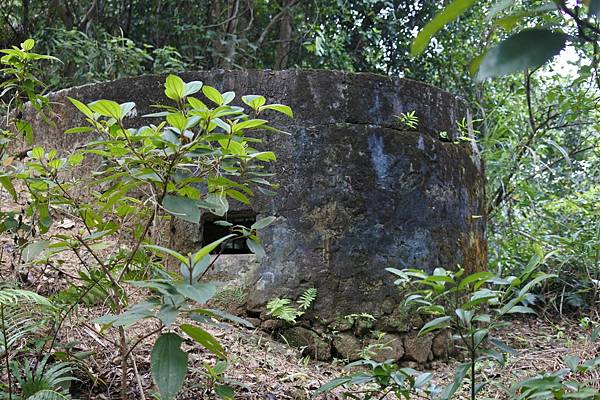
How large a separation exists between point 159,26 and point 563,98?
15.9ft

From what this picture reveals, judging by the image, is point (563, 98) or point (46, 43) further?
point (46, 43)

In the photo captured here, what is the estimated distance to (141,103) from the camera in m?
3.77

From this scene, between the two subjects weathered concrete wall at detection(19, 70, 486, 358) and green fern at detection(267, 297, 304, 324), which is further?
weathered concrete wall at detection(19, 70, 486, 358)

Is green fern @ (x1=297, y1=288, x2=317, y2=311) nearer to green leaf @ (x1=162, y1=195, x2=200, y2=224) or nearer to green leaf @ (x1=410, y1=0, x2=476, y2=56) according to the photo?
green leaf @ (x1=162, y1=195, x2=200, y2=224)

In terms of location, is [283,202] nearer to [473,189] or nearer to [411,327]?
[411,327]

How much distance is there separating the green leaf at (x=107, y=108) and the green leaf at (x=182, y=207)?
0.28 metres

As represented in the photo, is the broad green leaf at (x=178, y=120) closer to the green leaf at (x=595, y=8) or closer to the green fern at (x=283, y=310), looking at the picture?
the green leaf at (x=595, y=8)

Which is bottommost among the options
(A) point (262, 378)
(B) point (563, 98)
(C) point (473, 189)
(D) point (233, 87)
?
(A) point (262, 378)

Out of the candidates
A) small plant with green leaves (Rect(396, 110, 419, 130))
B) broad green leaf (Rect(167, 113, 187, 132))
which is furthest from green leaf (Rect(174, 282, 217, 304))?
small plant with green leaves (Rect(396, 110, 419, 130))

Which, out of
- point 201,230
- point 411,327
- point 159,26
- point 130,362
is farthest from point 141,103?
point 159,26

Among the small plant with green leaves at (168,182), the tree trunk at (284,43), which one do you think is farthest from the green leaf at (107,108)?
the tree trunk at (284,43)

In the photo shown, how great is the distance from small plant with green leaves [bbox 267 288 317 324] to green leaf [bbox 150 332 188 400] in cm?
169

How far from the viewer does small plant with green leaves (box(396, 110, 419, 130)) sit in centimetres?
370

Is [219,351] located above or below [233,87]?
below
